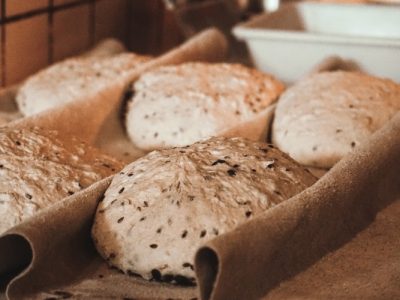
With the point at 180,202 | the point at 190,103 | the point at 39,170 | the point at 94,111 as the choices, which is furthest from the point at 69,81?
the point at 180,202

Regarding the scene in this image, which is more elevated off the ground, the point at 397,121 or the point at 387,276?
the point at 397,121

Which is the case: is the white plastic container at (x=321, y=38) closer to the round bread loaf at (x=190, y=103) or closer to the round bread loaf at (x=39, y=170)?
the round bread loaf at (x=190, y=103)

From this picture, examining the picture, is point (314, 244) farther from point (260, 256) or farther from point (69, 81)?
point (69, 81)

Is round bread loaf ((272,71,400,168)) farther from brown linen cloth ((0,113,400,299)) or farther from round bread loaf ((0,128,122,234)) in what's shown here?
round bread loaf ((0,128,122,234))

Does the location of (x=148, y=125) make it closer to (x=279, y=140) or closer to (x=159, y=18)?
(x=279, y=140)

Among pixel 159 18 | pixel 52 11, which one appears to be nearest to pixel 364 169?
pixel 52 11

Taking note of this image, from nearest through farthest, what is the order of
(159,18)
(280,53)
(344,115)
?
(344,115) < (280,53) < (159,18)

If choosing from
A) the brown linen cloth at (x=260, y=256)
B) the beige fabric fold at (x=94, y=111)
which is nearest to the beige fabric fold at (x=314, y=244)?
the brown linen cloth at (x=260, y=256)
